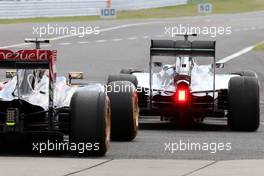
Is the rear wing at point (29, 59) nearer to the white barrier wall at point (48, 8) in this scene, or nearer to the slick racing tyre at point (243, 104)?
the slick racing tyre at point (243, 104)

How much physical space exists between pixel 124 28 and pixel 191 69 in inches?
1155

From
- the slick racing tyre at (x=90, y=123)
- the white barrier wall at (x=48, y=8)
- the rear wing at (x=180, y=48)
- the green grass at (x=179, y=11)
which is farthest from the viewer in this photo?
the white barrier wall at (x=48, y=8)

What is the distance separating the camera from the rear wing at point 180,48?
16578 millimetres

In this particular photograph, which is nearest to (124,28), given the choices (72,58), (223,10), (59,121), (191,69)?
(72,58)

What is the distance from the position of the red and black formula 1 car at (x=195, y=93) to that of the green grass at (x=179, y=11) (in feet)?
109

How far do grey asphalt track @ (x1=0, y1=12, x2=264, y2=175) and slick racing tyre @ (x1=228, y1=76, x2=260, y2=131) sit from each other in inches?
7.2

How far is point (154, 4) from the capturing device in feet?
207

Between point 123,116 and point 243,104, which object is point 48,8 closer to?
point 243,104

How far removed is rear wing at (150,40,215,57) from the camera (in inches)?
653

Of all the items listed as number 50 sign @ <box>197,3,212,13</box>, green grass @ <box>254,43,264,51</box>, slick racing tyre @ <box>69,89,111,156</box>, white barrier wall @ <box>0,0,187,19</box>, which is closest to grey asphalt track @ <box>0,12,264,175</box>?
slick racing tyre @ <box>69,89,111,156</box>

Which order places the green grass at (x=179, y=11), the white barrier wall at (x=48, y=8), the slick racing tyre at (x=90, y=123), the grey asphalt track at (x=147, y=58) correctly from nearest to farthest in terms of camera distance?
the slick racing tyre at (x=90, y=123) → the grey asphalt track at (x=147, y=58) → the green grass at (x=179, y=11) → the white barrier wall at (x=48, y=8)

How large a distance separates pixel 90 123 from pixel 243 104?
14.1ft

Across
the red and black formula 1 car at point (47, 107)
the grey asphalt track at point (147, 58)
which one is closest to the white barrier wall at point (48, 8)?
the grey asphalt track at point (147, 58)

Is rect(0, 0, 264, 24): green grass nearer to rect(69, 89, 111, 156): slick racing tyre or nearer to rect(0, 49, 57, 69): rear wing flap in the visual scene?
rect(0, 49, 57, 69): rear wing flap
